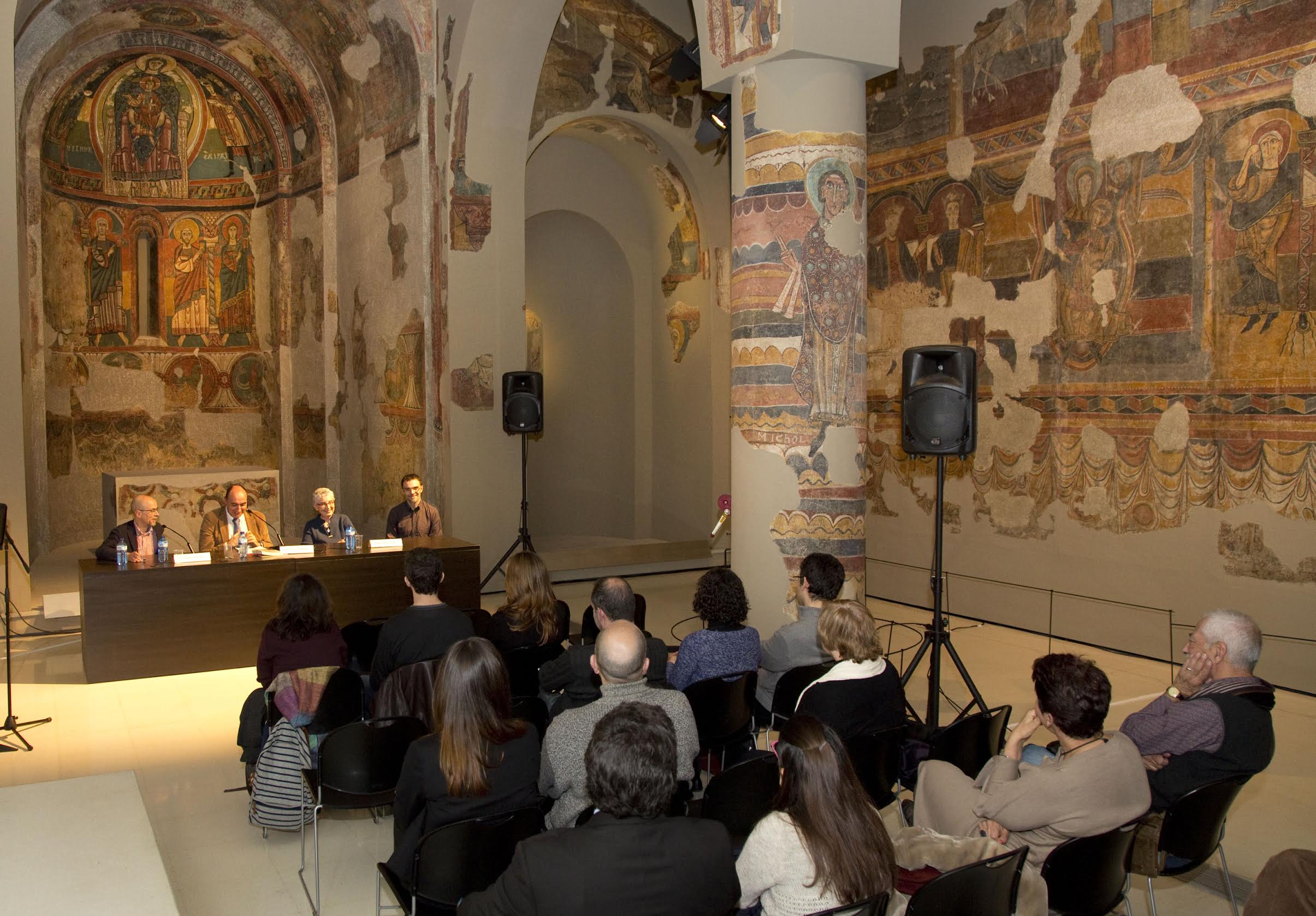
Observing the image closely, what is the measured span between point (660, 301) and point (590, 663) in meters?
11.3

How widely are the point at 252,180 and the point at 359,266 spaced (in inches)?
138

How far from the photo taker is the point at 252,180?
1593cm

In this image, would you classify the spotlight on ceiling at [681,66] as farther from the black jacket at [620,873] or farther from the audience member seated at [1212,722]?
the black jacket at [620,873]

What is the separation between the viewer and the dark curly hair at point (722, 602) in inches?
213

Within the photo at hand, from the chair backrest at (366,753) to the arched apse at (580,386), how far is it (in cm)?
1151

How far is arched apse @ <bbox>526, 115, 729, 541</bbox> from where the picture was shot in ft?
49.0

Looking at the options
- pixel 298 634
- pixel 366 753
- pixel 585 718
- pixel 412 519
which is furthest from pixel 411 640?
pixel 412 519

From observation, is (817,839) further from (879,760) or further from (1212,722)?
(1212,722)

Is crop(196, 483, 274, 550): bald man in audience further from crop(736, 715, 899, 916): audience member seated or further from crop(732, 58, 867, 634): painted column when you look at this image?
crop(736, 715, 899, 916): audience member seated

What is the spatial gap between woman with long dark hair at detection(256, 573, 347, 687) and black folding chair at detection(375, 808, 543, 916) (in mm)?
2311

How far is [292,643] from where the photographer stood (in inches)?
223

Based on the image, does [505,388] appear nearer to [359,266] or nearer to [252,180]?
[359,266]

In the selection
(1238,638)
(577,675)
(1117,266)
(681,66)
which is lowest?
(577,675)

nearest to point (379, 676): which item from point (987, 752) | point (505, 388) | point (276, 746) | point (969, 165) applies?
point (276, 746)
